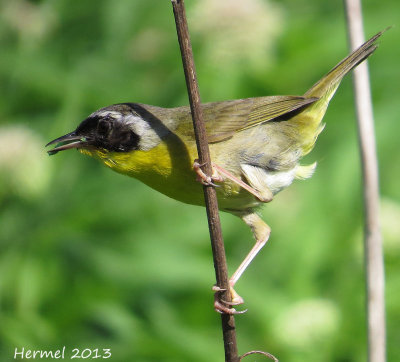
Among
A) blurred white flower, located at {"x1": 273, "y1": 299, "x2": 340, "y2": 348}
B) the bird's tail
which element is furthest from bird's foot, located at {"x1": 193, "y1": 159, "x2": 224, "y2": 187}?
blurred white flower, located at {"x1": 273, "y1": 299, "x2": 340, "y2": 348}

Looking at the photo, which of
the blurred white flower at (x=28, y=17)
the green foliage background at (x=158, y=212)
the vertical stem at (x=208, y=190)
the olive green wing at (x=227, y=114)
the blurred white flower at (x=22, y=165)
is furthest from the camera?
the blurred white flower at (x=28, y=17)

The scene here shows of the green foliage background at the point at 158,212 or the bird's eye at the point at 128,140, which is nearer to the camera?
the bird's eye at the point at 128,140

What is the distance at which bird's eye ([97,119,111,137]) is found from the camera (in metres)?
3.38

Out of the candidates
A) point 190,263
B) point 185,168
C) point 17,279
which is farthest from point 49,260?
point 185,168

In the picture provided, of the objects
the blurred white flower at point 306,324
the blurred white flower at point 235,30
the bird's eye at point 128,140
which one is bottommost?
the blurred white flower at point 306,324

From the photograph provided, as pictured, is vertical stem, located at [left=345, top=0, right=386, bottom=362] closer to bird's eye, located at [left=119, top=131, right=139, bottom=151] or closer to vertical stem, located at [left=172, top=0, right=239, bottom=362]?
vertical stem, located at [left=172, top=0, right=239, bottom=362]

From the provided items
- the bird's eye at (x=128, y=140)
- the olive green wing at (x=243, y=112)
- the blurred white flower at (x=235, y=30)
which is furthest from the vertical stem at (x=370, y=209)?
the blurred white flower at (x=235, y=30)

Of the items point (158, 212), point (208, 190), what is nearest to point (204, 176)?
point (208, 190)

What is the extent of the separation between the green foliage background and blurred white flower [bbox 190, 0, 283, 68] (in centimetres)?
1

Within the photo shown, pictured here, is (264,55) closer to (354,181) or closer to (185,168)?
(354,181)

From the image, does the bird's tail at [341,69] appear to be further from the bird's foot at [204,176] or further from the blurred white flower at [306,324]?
the blurred white flower at [306,324]

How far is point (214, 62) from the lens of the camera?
5258 millimetres

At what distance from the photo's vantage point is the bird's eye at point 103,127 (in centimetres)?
338

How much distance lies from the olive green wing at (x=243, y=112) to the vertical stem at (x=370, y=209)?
2.38ft
